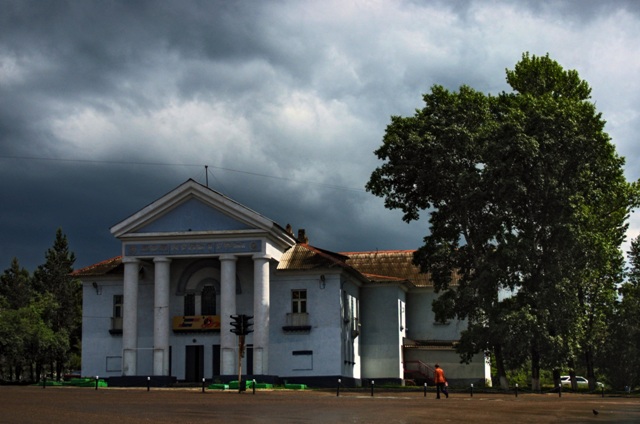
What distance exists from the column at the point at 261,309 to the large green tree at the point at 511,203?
8.12 m

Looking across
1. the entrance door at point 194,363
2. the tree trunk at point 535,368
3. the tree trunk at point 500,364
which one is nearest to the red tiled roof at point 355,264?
the entrance door at point 194,363

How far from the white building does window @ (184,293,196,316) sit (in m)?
0.06

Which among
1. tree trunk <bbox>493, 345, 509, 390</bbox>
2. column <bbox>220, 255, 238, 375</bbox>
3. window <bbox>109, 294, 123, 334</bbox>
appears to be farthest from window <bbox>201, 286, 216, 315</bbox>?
tree trunk <bbox>493, 345, 509, 390</bbox>

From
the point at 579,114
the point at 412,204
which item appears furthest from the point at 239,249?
the point at 579,114

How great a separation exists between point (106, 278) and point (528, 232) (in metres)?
26.9

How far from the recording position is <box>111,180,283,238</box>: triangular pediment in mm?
52312

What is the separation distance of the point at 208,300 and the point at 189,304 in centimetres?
131

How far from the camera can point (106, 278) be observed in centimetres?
5706

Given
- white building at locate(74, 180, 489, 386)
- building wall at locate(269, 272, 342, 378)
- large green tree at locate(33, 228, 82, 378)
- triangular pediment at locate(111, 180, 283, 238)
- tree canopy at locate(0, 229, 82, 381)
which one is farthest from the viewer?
large green tree at locate(33, 228, 82, 378)

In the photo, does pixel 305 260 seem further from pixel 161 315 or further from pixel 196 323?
pixel 161 315

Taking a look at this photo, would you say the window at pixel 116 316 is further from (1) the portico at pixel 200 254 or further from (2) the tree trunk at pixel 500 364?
(2) the tree trunk at pixel 500 364

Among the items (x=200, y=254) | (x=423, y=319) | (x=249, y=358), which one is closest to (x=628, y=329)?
(x=423, y=319)

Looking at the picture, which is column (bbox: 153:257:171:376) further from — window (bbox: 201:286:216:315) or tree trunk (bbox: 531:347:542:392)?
tree trunk (bbox: 531:347:542:392)

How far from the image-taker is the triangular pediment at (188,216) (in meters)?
52.3
